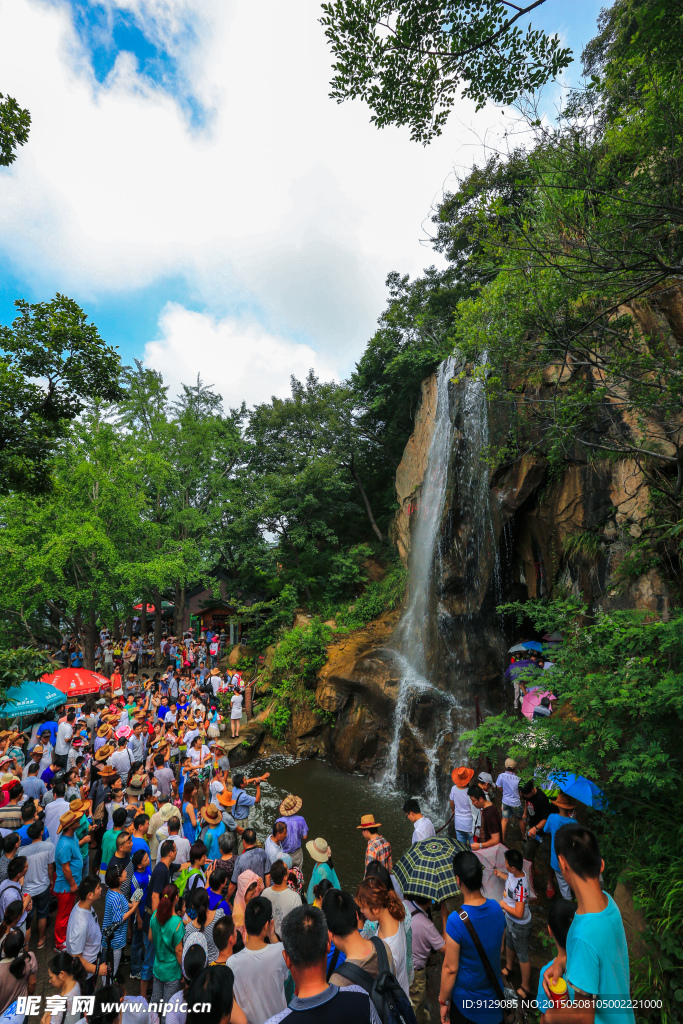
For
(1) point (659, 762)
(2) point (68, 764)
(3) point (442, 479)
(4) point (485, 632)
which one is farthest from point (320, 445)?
(1) point (659, 762)

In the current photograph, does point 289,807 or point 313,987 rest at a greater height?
point 313,987

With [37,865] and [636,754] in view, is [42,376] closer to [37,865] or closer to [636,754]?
[37,865]

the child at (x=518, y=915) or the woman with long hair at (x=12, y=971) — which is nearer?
the woman with long hair at (x=12, y=971)

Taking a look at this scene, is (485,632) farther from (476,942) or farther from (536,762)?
(476,942)

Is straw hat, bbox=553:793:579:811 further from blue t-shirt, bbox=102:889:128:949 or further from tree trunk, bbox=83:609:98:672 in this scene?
tree trunk, bbox=83:609:98:672

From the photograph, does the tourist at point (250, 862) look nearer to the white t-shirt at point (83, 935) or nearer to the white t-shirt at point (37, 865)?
the white t-shirt at point (83, 935)

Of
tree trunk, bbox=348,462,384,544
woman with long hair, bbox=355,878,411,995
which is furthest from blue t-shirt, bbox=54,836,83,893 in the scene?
tree trunk, bbox=348,462,384,544

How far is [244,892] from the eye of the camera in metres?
4.63

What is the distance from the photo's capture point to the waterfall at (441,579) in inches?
445

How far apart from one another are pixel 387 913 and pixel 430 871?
110 centimetres

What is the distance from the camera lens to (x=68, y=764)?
8766 millimetres

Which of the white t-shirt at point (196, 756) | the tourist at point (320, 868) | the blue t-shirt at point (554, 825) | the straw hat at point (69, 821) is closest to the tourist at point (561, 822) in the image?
the blue t-shirt at point (554, 825)

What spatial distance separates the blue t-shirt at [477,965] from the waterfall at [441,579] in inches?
294

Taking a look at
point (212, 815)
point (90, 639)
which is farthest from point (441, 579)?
point (90, 639)
